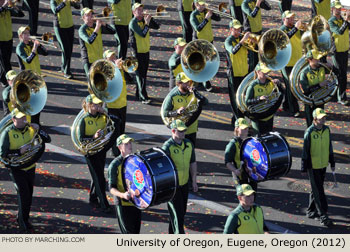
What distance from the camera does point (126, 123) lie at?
18391 mm

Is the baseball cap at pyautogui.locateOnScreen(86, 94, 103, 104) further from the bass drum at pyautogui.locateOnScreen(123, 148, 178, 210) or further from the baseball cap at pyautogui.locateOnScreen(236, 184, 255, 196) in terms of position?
the baseball cap at pyautogui.locateOnScreen(236, 184, 255, 196)

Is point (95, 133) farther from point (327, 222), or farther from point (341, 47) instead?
point (341, 47)

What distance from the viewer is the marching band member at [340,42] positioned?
63.3 ft

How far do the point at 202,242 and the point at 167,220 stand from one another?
2.56 m

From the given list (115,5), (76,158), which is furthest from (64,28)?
(76,158)

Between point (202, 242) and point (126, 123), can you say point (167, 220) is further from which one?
point (126, 123)

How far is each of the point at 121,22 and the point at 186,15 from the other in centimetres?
169

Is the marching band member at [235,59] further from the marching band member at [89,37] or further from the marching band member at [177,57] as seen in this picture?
the marching band member at [89,37]

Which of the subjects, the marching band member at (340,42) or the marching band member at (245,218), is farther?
the marching band member at (340,42)

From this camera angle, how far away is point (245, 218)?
11.8 m

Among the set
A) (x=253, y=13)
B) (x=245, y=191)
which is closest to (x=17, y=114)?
(x=245, y=191)

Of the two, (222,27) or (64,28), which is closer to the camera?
(64,28)

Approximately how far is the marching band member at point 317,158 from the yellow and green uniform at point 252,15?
263 inches

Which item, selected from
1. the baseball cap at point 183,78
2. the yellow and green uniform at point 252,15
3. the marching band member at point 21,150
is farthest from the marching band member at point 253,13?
the marching band member at point 21,150
